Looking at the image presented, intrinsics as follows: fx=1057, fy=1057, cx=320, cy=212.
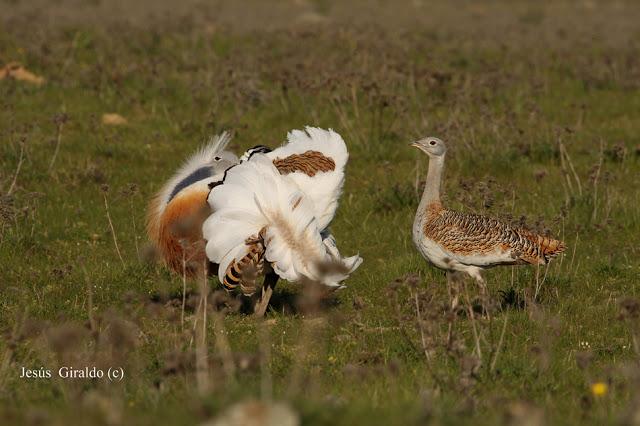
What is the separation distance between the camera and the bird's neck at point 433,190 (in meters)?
6.41

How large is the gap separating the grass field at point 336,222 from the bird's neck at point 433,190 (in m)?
0.52

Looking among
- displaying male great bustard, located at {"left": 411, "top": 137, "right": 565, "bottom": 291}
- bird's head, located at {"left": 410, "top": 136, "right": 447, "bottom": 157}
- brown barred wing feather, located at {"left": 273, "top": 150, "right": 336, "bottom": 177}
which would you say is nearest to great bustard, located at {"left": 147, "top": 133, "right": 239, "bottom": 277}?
brown barred wing feather, located at {"left": 273, "top": 150, "right": 336, "bottom": 177}

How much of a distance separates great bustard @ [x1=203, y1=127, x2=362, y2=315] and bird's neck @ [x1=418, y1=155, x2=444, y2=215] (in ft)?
2.00

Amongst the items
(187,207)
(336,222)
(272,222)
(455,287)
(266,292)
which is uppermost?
(272,222)

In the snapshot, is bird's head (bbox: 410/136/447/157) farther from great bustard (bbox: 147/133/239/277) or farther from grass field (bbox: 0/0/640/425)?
great bustard (bbox: 147/133/239/277)

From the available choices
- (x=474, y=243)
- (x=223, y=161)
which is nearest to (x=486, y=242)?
(x=474, y=243)

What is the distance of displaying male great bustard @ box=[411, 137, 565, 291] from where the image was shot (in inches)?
240

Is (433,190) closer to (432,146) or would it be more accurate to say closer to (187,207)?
(432,146)

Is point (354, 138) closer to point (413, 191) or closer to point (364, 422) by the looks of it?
point (413, 191)

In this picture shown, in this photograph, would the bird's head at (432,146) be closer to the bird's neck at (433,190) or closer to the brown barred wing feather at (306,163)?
the bird's neck at (433,190)

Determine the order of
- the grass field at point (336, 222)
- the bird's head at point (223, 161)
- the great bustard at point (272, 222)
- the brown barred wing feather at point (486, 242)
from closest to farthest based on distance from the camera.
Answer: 1. the grass field at point (336, 222)
2. the great bustard at point (272, 222)
3. the brown barred wing feather at point (486, 242)
4. the bird's head at point (223, 161)

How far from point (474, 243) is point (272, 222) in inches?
46.6

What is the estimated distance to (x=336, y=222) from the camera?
27.9 ft

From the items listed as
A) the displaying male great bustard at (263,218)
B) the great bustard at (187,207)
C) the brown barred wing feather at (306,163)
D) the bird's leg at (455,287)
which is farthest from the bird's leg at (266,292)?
the bird's leg at (455,287)
